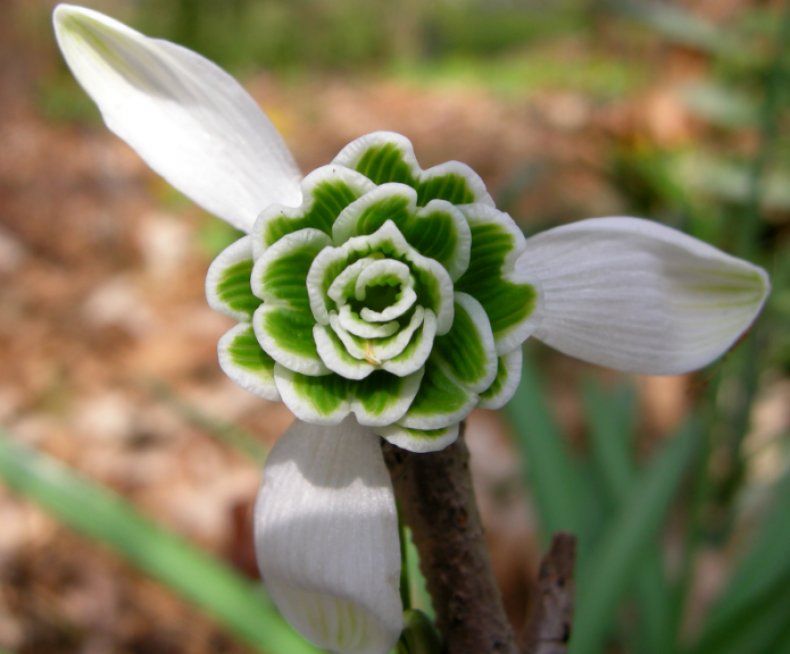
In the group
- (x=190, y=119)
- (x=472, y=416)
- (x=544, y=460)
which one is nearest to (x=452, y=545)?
(x=190, y=119)

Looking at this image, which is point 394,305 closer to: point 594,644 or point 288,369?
point 288,369

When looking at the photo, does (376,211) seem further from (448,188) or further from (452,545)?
(452,545)

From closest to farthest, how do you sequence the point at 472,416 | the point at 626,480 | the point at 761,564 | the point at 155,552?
the point at 155,552 → the point at 761,564 → the point at 626,480 → the point at 472,416

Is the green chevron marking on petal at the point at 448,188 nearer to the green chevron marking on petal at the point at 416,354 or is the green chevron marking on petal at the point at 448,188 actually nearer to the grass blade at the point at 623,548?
Result: the green chevron marking on petal at the point at 416,354

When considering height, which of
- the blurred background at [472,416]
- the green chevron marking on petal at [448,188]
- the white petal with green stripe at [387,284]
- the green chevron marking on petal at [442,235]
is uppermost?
the green chevron marking on petal at [448,188]

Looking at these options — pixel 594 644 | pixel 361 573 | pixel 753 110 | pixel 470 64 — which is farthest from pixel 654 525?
pixel 470 64

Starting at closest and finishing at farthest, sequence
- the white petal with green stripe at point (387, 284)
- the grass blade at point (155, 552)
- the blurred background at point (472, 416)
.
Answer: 1. the white petal with green stripe at point (387, 284)
2. the grass blade at point (155, 552)
3. the blurred background at point (472, 416)

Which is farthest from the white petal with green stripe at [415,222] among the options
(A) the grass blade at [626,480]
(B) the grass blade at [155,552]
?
(A) the grass blade at [626,480]
